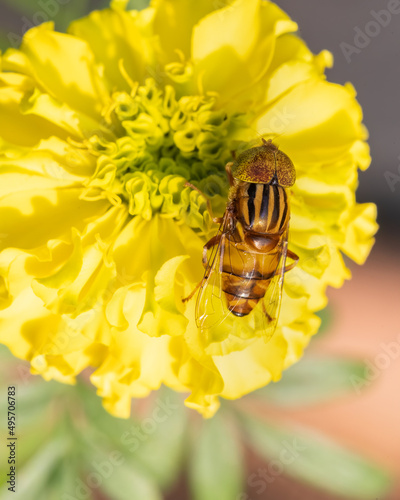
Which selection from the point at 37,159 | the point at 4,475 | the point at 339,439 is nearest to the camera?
the point at 37,159

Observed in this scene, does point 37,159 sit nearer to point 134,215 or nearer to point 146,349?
point 134,215

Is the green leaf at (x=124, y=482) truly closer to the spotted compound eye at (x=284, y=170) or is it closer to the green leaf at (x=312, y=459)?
the green leaf at (x=312, y=459)

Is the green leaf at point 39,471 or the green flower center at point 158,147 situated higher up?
the green flower center at point 158,147

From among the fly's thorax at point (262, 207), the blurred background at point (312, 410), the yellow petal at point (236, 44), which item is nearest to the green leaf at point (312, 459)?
the blurred background at point (312, 410)

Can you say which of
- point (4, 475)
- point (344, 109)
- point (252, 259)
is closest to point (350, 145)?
point (344, 109)

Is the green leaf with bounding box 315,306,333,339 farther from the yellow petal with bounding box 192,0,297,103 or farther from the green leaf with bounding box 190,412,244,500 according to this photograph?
the yellow petal with bounding box 192,0,297,103

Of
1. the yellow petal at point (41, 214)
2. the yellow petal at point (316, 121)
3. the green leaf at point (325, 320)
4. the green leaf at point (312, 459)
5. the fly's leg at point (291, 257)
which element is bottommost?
the green leaf at point (312, 459)

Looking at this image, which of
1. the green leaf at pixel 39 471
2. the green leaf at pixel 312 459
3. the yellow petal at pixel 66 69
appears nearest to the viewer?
the yellow petal at pixel 66 69
